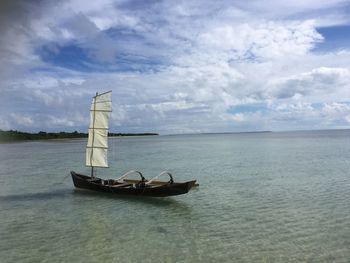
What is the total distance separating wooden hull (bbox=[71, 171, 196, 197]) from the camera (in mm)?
20547

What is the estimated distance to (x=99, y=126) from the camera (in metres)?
26.1

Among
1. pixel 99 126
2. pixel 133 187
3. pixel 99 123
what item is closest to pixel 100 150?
pixel 99 126

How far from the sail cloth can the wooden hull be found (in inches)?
73.0

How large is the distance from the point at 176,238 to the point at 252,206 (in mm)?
6239

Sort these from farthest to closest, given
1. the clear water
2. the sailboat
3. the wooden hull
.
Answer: the sailboat
the wooden hull
the clear water

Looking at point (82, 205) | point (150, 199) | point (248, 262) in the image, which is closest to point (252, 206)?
point (150, 199)

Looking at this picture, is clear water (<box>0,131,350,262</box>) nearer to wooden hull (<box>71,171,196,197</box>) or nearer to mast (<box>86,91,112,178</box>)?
wooden hull (<box>71,171,196,197</box>)

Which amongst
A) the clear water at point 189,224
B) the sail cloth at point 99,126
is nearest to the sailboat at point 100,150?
the sail cloth at point 99,126

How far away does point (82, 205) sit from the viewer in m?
21.2

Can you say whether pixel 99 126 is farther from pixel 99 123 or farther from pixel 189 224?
pixel 189 224

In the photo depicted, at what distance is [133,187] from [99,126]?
572 cm

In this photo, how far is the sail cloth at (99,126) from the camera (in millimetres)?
25875

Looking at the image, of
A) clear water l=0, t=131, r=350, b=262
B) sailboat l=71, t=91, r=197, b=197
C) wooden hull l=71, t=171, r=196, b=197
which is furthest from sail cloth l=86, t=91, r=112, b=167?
clear water l=0, t=131, r=350, b=262

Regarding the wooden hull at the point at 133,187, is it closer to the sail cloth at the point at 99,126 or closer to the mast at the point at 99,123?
the mast at the point at 99,123
